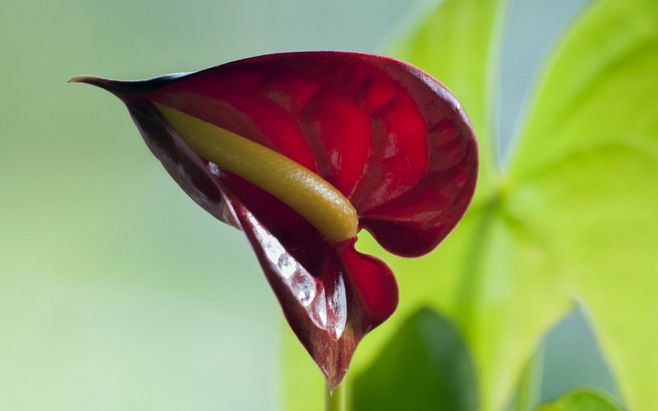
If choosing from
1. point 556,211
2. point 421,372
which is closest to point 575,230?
point 556,211

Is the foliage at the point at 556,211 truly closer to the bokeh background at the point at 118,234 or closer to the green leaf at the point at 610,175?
the green leaf at the point at 610,175

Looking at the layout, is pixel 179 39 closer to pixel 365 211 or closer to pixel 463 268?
pixel 463 268

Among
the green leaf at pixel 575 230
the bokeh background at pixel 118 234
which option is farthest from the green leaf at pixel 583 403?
the bokeh background at pixel 118 234

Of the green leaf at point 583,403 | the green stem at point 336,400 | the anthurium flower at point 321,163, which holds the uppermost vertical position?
the anthurium flower at point 321,163

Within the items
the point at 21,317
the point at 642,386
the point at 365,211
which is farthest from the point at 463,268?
the point at 21,317

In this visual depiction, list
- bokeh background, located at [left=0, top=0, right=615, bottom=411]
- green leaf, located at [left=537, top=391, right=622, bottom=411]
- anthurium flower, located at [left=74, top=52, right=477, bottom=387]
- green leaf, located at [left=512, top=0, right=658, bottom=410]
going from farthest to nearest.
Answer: bokeh background, located at [left=0, top=0, right=615, bottom=411] < green leaf, located at [left=512, top=0, right=658, bottom=410] < green leaf, located at [left=537, top=391, right=622, bottom=411] < anthurium flower, located at [left=74, top=52, right=477, bottom=387]

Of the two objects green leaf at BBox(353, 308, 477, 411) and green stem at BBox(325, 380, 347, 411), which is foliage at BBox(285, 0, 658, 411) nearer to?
green leaf at BBox(353, 308, 477, 411)

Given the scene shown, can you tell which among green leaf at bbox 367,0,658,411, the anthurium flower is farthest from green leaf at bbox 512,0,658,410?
the anthurium flower
